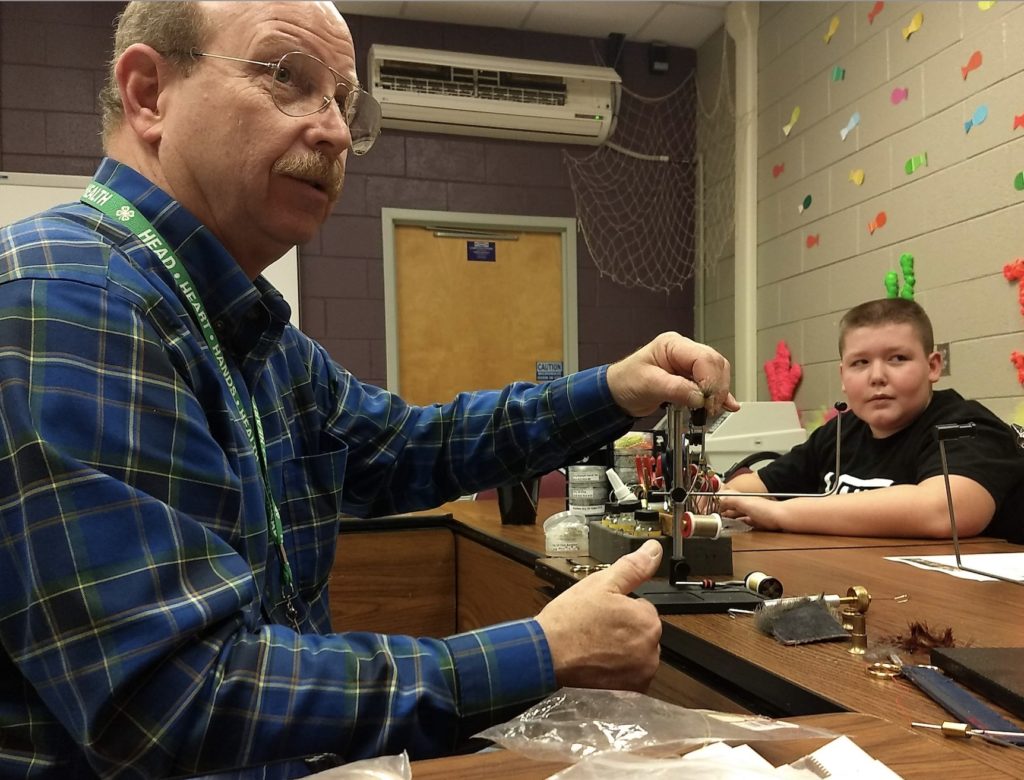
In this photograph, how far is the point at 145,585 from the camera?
605 millimetres

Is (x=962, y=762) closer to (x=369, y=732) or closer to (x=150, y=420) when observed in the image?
(x=369, y=732)

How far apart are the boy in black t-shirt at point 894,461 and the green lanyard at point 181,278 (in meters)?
1.17

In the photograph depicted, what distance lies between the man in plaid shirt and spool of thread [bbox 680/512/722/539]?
1.17ft

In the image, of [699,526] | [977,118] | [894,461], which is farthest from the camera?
[977,118]

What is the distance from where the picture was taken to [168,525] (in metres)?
0.62

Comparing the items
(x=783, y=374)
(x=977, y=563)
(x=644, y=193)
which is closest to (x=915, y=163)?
(x=783, y=374)

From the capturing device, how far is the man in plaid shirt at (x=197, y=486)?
604mm

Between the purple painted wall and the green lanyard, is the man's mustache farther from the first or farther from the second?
the purple painted wall

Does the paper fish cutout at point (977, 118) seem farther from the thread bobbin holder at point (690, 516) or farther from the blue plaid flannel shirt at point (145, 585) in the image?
the blue plaid flannel shirt at point (145, 585)

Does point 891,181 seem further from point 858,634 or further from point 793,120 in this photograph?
point 858,634

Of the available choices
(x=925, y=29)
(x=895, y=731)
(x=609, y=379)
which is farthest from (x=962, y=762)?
(x=925, y=29)

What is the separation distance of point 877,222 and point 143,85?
9.36 ft

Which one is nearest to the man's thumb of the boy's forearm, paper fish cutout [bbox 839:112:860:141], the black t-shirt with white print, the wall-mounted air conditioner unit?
the black t-shirt with white print

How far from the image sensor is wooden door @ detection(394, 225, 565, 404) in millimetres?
4246
